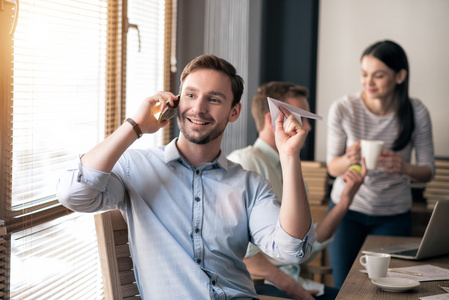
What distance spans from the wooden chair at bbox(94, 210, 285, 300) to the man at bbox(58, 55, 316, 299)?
28mm

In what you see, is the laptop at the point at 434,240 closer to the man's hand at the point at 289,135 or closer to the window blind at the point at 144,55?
the man's hand at the point at 289,135

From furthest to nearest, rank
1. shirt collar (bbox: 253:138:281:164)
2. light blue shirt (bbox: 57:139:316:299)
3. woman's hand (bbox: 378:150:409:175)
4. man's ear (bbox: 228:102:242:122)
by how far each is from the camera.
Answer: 1. woman's hand (bbox: 378:150:409:175)
2. shirt collar (bbox: 253:138:281:164)
3. man's ear (bbox: 228:102:242:122)
4. light blue shirt (bbox: 57:139:316:299)

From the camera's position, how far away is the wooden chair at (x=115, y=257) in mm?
1637

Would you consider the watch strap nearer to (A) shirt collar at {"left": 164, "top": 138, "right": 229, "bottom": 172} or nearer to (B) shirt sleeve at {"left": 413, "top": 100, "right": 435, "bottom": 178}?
(A) shirt collar at {"left": 164, "top": 138, "right": 229, "bottom": 172}

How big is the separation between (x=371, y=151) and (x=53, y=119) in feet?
4.62

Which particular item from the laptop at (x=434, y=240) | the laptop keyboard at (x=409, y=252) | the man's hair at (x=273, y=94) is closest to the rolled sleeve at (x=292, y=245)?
the laptop at (x=434, y=240)

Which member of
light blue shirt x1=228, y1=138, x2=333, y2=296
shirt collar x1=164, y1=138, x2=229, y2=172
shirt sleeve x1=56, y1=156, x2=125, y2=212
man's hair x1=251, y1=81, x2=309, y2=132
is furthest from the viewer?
man's hair x1=251, y1=81, x2=309, y2=132

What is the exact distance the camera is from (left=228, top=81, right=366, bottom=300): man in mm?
2273

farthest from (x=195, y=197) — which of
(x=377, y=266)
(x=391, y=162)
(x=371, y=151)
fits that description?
(x=391, y=162)

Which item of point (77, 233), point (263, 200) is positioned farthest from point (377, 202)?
point (77, 233)

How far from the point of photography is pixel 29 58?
6.70ft

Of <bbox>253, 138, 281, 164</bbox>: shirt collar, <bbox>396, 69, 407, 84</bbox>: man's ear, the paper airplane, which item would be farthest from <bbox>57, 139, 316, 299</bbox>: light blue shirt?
<bbox>396, 69, 407, 84</bbox>: man's ear

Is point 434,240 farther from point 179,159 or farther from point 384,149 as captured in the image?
point 179,159

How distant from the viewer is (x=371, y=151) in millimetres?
2684
